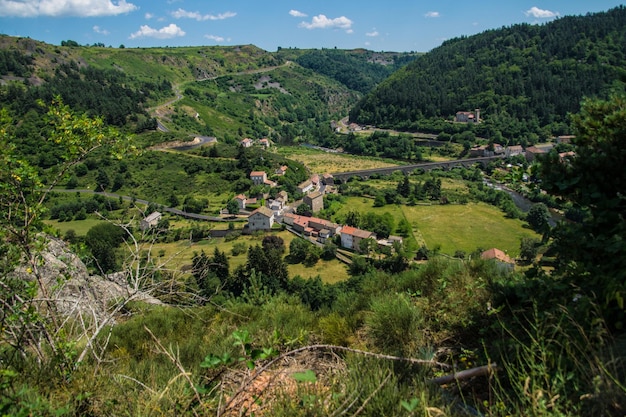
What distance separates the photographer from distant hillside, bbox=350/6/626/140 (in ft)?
242

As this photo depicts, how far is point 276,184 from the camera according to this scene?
157 feet

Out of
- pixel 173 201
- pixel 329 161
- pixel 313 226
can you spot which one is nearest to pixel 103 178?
pixel 173 201

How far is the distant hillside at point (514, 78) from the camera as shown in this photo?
7388 cm

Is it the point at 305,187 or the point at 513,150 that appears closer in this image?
the point at 305,187

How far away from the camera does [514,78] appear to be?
84.4 m

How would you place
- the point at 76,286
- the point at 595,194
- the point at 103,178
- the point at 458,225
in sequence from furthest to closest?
the point at 103,178
the point at 458,225
the point at 76,286
the point at 595,194

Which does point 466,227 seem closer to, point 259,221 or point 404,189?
point 404,189

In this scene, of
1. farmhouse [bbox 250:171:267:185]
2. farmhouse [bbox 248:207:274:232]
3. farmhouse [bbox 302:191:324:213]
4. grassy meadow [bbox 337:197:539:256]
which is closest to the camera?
grassy meadow [bbox 337:197:539:256]

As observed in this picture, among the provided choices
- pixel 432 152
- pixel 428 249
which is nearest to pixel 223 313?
pixel 428 249

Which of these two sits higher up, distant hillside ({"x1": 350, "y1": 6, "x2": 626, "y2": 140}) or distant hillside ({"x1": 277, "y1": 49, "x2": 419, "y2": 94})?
distant hillside ({"x1": 277, "y1": 49, "x2": 419, "y2": 94})

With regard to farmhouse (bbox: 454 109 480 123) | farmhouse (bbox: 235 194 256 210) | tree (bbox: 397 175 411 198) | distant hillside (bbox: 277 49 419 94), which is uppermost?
distant hillside (bbox: 277 49 419 94)

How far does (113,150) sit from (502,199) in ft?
140

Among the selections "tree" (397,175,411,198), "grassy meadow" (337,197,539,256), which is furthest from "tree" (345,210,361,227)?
"tree" (397,175,411,198)

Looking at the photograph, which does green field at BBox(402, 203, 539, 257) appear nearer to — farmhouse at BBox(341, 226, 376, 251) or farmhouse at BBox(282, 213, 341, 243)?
farmhouse at BBox(341, 226, 376, 251)
